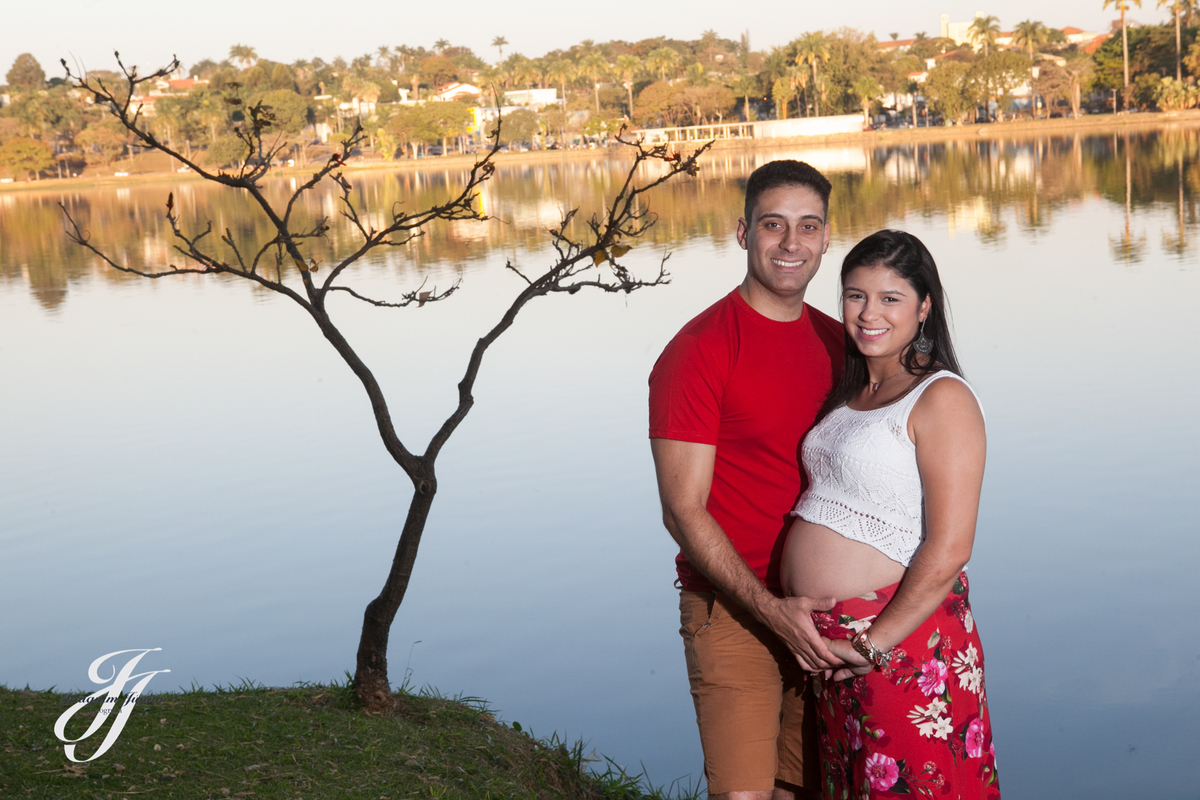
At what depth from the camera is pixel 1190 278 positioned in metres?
14.8

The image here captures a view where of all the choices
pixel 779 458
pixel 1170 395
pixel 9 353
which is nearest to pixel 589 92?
pixel 9 353

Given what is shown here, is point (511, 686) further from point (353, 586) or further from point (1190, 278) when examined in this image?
point (1190, 278)

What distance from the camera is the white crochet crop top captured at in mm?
2484

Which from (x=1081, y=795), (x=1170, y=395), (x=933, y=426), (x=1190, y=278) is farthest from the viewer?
(x=1190, y=278)

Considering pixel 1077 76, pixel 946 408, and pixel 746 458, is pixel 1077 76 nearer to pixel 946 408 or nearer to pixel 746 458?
pixel 746 458

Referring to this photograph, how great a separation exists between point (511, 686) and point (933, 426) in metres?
3.53

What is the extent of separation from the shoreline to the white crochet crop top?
56491 mm

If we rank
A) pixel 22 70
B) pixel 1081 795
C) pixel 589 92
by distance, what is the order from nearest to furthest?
pixel 1081 795
pixel 589 92
pixel 22 70

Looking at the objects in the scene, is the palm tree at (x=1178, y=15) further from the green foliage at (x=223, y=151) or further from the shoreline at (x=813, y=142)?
the green foliage at (x=223, y=151)

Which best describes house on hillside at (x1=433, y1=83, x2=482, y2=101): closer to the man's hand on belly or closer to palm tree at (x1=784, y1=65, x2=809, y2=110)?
palm tree at (x1=784, y1=65, x2=809, y2=110)

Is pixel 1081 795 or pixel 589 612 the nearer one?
pixel 1081 795

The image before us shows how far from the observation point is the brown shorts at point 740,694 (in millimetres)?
2756

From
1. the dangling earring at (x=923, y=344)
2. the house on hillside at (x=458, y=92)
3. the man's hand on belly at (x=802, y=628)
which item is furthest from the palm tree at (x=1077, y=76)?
the man's hand on belly at (x=802, y=628)

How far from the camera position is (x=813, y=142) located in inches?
2581
